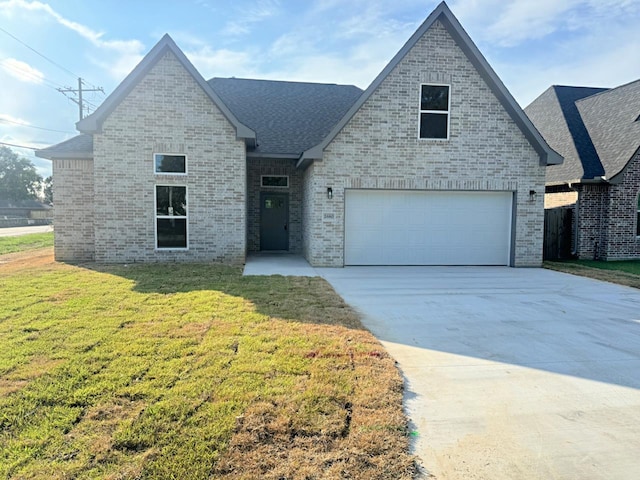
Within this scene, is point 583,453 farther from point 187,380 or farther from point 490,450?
point 187,380

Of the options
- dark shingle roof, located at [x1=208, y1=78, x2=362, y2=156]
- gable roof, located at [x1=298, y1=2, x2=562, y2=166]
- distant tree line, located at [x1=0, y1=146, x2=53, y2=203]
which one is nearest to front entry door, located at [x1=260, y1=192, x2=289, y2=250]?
dark shingle roof, located at [x1=208, y1=78, x2=362, y2=156]

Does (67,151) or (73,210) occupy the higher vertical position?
(67,151)

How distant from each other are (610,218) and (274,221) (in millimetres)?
12288

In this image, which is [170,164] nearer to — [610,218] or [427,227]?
[427,227]

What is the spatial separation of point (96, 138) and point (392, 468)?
11936mm

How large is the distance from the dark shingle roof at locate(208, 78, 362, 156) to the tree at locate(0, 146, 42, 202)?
71.6 metres

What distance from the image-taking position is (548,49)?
13.3m

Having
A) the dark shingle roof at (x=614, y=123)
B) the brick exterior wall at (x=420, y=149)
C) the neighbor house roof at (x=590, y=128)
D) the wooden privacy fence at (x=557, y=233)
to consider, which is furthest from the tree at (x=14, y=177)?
the dark shingle roof at (x=614, y=123)

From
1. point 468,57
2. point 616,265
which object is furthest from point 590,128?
point 468,57

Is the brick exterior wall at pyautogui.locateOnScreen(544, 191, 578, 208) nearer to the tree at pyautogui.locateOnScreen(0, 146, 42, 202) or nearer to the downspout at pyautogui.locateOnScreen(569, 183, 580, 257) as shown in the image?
the downspout at pyautogui.locateOnScreen(569, 183, 580, 257)

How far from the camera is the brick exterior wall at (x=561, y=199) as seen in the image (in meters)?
15.6

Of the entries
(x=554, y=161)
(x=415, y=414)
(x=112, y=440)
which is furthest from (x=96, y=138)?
(x=554, y=161)

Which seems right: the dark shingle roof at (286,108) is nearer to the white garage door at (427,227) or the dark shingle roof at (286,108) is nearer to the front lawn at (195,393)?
the white garage door at (427,227)

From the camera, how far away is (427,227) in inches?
497
